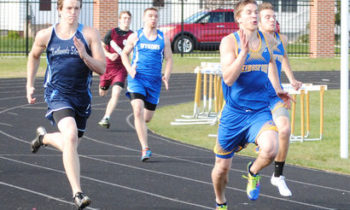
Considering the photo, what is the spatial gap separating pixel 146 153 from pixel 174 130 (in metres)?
3.83

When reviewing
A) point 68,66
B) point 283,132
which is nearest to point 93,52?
point 68,66

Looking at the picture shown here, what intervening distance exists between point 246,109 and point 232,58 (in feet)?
1.71

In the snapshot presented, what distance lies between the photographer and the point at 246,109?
6.89 metres

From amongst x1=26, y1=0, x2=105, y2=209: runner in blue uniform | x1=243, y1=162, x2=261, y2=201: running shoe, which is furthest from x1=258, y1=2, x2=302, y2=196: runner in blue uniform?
x1=26, y1=0, x2=105, y2=209: runner in blue uniform

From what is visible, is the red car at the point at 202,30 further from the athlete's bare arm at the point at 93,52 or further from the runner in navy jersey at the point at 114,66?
the athlete's bare arm at the point at 93,52

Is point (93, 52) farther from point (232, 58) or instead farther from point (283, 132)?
point (283, 132)

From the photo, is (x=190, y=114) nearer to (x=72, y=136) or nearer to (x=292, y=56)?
(x=72, y=136)

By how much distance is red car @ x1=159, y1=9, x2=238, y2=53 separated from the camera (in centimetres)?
3253

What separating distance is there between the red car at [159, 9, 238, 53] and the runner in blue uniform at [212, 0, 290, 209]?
2540 centimetres

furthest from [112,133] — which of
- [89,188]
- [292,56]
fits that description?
[292,56]

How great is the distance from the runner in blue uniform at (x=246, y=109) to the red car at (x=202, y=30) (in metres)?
25.1

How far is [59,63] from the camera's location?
7.12 metres

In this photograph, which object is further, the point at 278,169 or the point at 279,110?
the point at 279,110

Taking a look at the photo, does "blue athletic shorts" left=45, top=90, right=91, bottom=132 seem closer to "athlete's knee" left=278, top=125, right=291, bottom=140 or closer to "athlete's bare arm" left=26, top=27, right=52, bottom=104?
"athlete's bare arm" left=26, top=27, right=52, bottom=104
